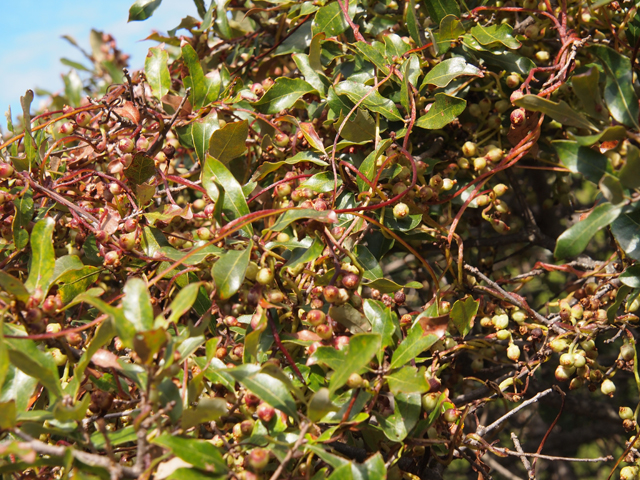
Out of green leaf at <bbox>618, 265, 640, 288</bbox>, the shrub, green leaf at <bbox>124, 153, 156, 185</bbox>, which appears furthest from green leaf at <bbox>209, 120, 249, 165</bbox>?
green leaf at <bbox>618, 265, 640, 288</bbox>

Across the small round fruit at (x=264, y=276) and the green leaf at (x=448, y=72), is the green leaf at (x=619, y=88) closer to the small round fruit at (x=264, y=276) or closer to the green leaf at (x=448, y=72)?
the green leaf at (x=448, y=72)

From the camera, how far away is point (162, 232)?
91cm

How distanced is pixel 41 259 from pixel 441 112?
654mm

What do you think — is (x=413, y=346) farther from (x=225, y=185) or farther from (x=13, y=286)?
(x=13, y=286)

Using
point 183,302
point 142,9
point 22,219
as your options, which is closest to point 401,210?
point 183,302

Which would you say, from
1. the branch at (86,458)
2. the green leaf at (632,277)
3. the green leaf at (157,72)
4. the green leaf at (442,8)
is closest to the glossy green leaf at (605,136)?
the green leaf at (632,277)

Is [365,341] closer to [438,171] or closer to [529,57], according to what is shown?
[438,171]

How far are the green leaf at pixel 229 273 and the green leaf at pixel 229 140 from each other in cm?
23

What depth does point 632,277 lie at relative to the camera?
76 centimetres

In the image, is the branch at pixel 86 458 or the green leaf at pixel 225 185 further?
the green leaf at pixel 225 185

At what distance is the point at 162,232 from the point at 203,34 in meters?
0.60

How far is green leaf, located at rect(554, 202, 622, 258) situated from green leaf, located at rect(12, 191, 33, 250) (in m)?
0.82

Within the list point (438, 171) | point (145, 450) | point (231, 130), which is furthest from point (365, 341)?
point (438, 171)

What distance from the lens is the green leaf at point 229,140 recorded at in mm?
832
